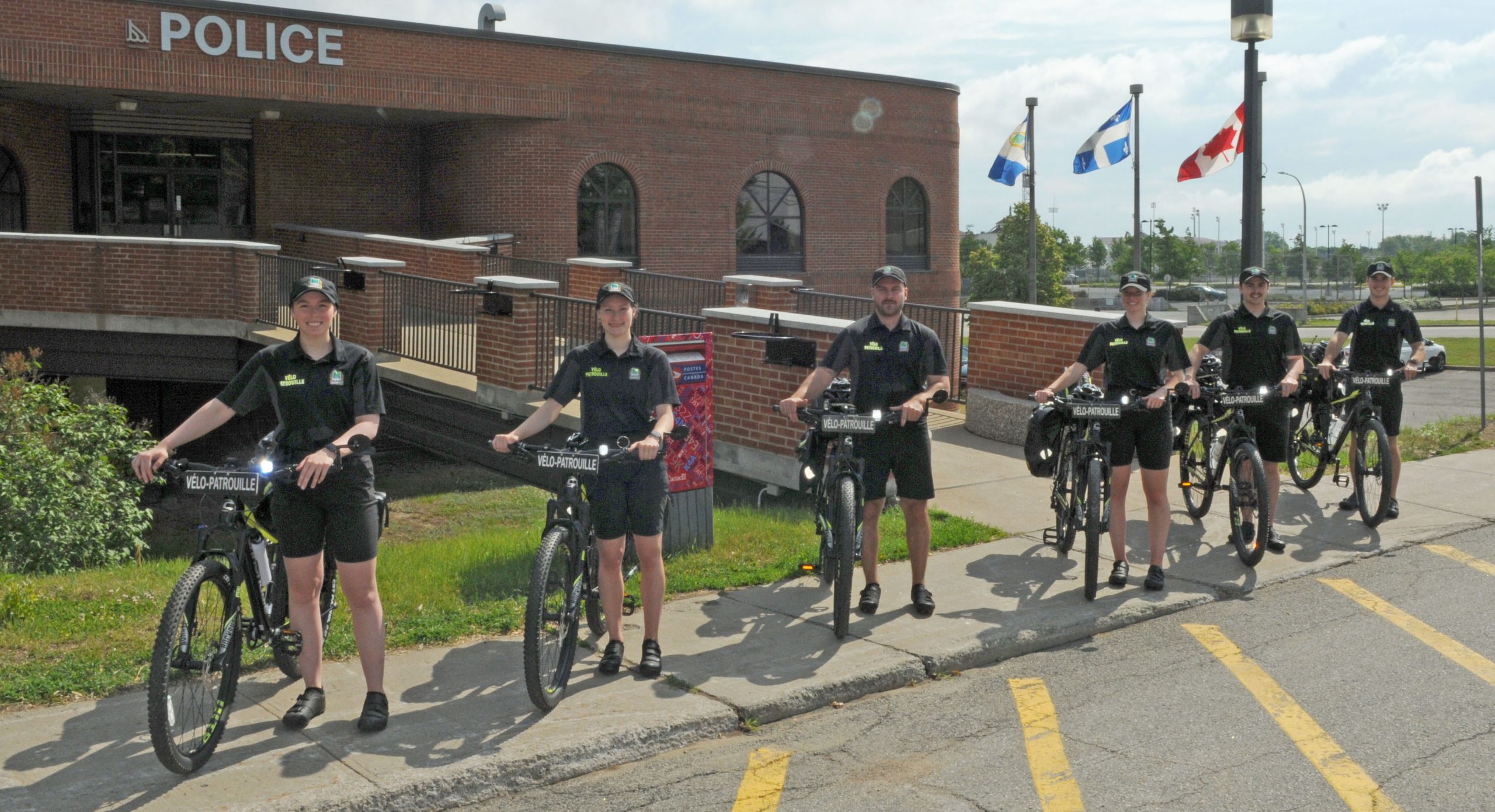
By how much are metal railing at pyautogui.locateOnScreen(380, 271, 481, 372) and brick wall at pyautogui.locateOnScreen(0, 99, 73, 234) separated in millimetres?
10991

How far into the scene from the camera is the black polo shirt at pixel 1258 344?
30.6 feet

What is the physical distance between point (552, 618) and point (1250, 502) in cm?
504

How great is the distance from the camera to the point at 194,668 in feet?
16.7

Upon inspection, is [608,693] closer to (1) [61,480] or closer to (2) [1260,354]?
(2) [1260,354]

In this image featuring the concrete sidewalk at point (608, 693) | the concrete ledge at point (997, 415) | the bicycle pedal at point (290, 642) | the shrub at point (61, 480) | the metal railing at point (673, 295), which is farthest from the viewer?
the metal railing at point (673, 295)

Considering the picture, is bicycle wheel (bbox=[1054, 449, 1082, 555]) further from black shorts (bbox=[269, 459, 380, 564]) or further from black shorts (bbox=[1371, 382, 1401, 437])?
black shorts (bbox=[269, 459, 380, 564])

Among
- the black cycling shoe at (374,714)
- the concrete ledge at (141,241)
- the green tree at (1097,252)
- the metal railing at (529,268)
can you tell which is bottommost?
the black cycling shoe at (374,714)

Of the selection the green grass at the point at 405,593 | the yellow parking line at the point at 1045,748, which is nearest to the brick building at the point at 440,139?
the green grass at the point at 405,593

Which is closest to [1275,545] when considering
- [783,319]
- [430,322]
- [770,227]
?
[783,319]

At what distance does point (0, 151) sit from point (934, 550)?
67.3 ft

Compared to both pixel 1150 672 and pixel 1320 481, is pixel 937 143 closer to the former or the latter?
pixel 1320 481

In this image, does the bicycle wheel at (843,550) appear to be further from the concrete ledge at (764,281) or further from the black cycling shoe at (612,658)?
the concrete ledge at (764,281)

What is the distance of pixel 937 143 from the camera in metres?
32.6

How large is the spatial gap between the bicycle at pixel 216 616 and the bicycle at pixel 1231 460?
5.62 m
